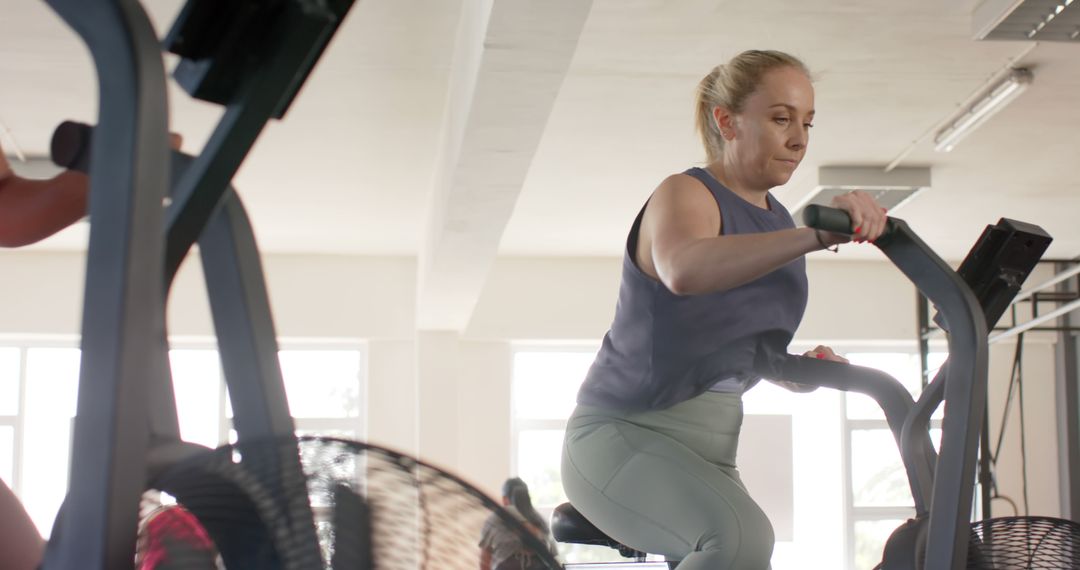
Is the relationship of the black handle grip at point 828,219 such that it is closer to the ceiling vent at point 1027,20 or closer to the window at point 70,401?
the ceiling vent at point 1027,20

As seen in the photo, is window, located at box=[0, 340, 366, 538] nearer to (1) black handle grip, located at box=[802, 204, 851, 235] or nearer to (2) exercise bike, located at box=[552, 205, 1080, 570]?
(2) exercise bike, located at box=[552, 205, 1080, 570]

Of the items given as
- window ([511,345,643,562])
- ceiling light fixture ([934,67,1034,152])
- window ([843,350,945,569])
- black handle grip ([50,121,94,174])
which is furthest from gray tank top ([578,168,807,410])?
window ([843,350,945,569])

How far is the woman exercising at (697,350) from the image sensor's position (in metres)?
1.47

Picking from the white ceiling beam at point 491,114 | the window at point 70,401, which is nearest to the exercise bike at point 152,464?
Result: the white ceiling beam at point 491,114

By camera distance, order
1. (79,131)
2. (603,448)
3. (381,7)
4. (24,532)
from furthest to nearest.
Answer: (381,7)
(603,448)
(24,532)
(79,131)

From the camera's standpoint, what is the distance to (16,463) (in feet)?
27.3

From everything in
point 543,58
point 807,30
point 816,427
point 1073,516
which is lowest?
A: point 1073,516

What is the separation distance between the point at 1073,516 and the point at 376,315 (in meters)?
5.65

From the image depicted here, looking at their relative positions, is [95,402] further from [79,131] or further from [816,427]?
[816,427]

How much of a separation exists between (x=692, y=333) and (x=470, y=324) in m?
7.44

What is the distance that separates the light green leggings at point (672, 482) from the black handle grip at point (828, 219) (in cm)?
41

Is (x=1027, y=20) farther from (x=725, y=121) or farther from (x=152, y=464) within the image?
(x=152, y=464)

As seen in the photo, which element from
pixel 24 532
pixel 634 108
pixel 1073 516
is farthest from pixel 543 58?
pixel 1073 516

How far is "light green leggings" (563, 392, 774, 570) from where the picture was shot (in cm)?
145
